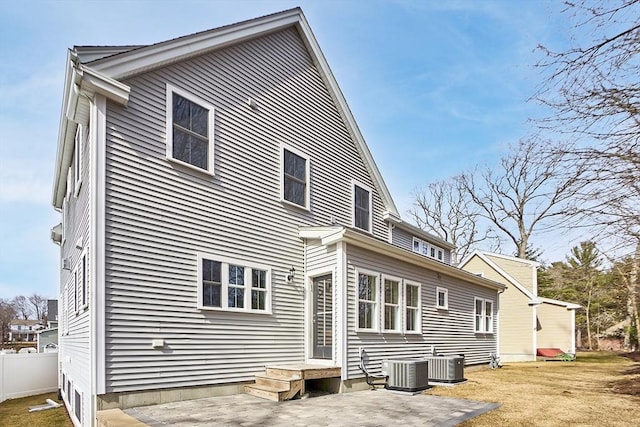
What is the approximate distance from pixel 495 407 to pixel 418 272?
5.16 metres

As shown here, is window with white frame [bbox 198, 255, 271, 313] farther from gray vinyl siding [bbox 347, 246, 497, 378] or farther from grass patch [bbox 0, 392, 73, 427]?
grass patch [bbox 0, 392, 73, 427]

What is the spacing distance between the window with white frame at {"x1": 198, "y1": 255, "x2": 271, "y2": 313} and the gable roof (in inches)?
137

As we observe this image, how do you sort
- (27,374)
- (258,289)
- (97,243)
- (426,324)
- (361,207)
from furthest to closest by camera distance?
(27,374) → (361,207) → (426,324) → (258,289) → (97,243)

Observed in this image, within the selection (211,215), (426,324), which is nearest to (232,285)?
(211,215)

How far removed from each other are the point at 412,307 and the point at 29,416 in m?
9.93

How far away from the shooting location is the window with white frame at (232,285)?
8734 mm

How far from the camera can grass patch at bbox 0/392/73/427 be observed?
31.8ft

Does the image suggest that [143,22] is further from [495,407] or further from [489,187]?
[489,187]

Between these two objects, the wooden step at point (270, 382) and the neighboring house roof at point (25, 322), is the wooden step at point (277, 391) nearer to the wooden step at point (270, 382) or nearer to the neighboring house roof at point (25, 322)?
the wooden step at point (270, 382)

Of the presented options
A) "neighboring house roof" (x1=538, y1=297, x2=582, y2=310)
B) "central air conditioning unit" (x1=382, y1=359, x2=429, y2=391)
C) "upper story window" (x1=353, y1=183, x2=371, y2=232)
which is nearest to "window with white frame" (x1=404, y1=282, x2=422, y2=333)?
"central air conditioning unit" (x1=382, y1=359, x2=429, y2=391)

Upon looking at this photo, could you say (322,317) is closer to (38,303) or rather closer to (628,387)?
(628,387)

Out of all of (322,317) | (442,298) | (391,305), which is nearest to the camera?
(322,317)

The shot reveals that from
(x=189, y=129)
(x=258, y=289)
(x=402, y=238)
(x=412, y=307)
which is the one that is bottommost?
(x=412, y=307)

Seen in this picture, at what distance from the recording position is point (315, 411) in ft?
24.3
